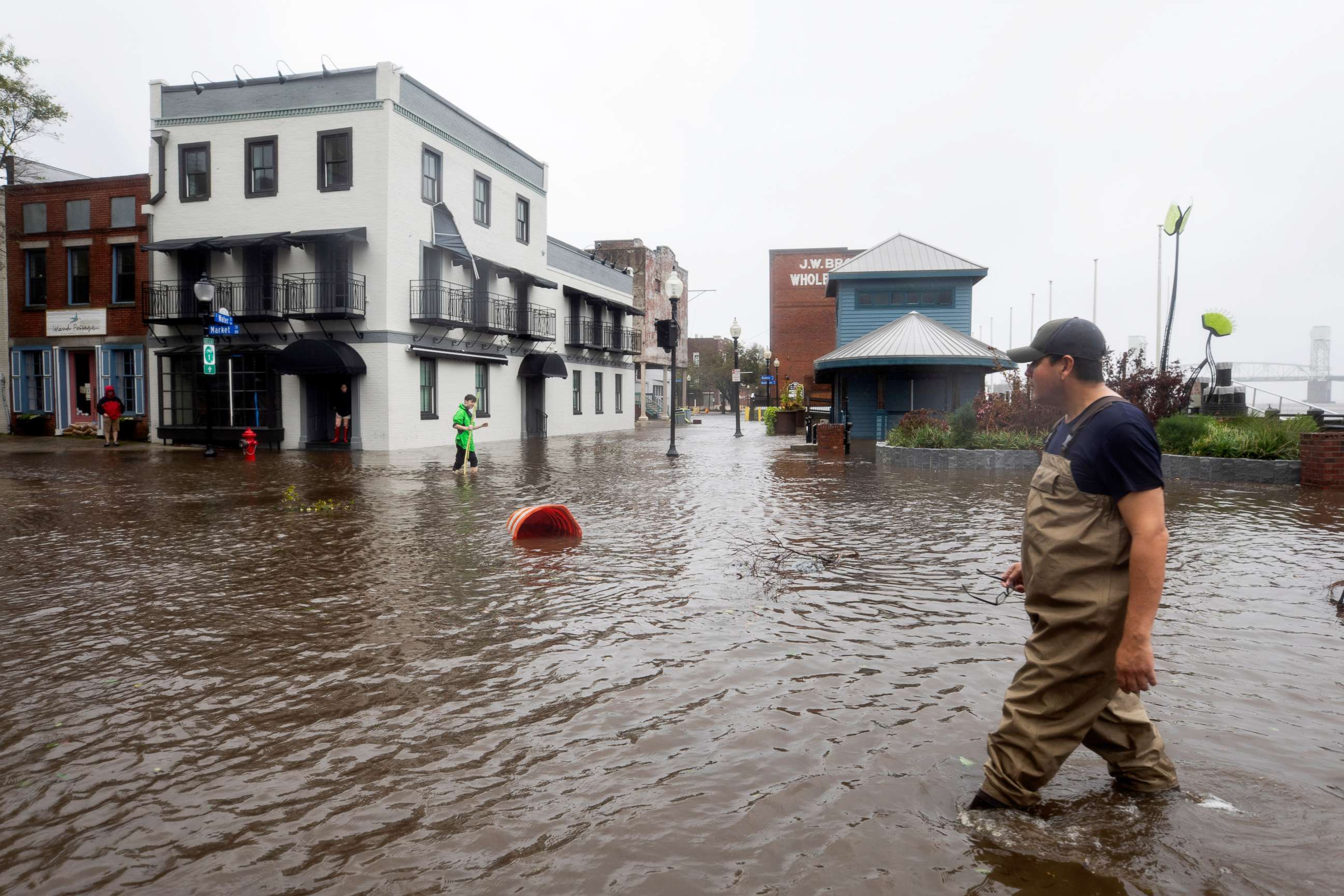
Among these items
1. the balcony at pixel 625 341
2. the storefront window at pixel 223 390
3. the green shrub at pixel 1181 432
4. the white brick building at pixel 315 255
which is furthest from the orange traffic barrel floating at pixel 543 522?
the balcony at pixel 625 341

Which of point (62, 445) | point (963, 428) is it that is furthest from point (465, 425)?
point (62, 445)

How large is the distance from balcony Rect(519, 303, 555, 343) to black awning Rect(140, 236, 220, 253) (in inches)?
416

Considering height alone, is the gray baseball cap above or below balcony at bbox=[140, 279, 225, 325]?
below

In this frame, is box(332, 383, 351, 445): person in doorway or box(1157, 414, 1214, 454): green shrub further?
box(332, 383, 351, 445): person in doorway

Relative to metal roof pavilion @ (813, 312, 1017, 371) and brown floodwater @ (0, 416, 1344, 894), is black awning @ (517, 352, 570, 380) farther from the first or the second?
brown floodwater @ (0, 416, 1344, 894)

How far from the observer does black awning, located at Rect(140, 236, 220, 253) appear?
24.5 meters

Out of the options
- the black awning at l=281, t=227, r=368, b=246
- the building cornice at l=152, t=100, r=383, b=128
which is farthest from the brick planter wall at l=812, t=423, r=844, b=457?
the building cornice at l=152, t=100, r=383, b=128

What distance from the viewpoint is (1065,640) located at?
2854 mm

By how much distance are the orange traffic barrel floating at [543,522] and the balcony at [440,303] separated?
17.8 metres

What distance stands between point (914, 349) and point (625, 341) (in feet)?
69.2

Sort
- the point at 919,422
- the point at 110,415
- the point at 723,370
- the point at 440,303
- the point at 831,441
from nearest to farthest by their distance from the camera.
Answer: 1. the point at 919,422
2. the point at 831,441
3. the point at 110,415
4. the point at 440,303
5. the point at 723,370

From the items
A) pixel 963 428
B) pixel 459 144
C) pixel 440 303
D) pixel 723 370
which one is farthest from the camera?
pixel 723 370

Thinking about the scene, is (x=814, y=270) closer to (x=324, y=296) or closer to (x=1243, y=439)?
(x=324, y=296)

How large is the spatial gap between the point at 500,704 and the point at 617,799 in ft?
3.73
